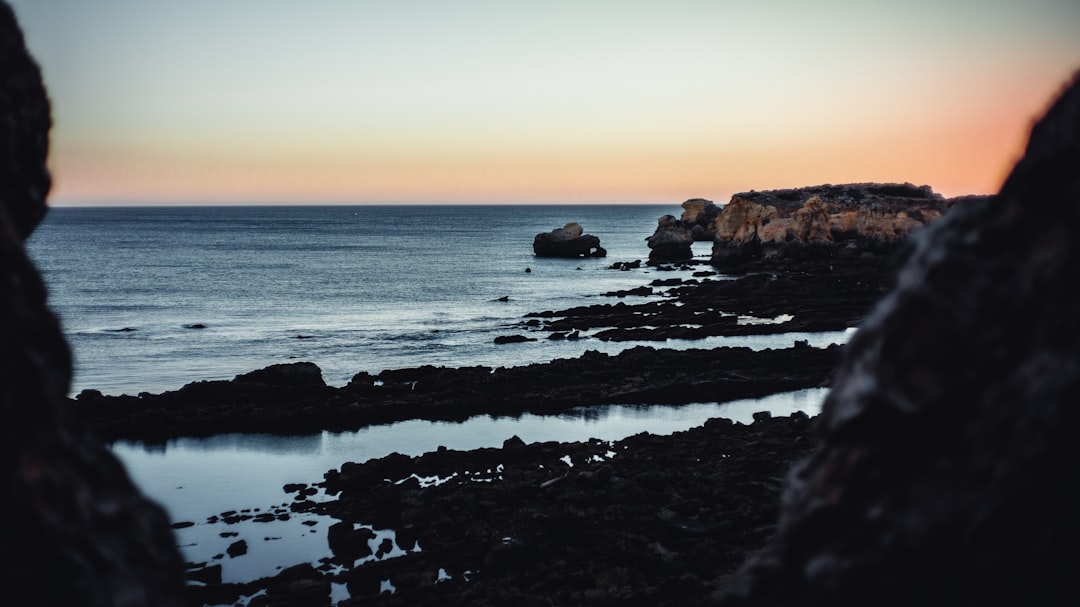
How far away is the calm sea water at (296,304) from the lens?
40.3 meters

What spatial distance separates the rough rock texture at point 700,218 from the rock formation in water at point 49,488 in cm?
15018

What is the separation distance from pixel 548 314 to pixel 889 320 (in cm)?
5050

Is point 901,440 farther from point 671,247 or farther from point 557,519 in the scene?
point 671,247

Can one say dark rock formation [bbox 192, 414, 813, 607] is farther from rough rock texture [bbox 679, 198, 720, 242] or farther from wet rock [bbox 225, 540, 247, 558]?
rough rock texture [bbox 679, 198, 720, 242]

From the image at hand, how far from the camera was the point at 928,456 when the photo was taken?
4.97 meters

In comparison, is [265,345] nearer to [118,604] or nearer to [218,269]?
[118,604]

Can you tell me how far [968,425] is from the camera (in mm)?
4820

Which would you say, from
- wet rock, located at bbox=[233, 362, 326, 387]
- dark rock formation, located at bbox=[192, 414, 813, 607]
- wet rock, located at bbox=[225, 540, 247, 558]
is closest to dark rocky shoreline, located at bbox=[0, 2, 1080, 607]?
dark rock formation, located at bbox=[192, 414, 813, 607]

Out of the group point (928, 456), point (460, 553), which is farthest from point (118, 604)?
point (460, 553)

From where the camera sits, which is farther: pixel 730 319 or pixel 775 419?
pixel 730 319

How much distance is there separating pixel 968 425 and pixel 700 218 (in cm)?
15573

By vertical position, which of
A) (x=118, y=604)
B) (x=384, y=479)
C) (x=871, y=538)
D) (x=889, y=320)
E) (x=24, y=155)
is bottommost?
(x=384, y=479)

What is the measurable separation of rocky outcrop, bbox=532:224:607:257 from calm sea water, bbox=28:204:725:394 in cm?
295

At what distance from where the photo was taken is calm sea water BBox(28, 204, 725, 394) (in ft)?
132
